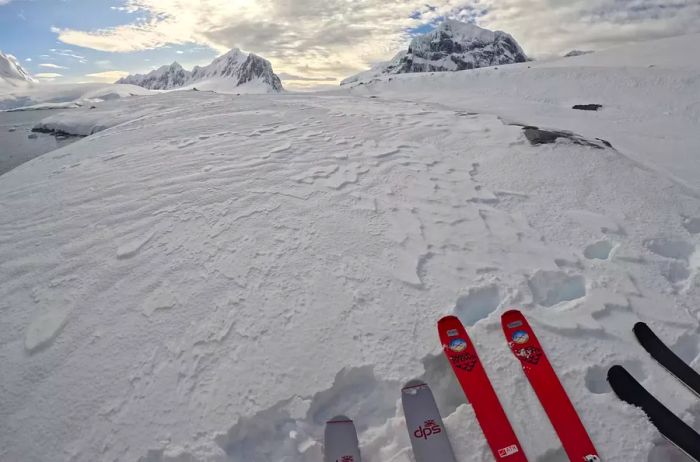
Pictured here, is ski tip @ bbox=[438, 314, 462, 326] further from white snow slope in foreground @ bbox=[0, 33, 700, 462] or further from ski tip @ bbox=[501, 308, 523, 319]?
ski tip @ bbox=[501, 308, 523, 319]

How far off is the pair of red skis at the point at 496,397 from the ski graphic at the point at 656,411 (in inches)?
15.9

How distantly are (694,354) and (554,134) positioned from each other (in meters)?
4.64

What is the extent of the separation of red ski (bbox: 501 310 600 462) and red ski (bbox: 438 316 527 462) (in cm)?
29

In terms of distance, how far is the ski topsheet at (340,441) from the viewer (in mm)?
2123

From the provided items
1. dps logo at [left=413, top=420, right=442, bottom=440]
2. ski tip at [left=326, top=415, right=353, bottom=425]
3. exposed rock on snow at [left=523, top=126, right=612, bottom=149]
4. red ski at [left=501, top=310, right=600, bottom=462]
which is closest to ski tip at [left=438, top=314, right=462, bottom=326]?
red ski at [left=501, top=310, right=600, bottom=462]

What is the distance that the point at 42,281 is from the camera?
3875mm

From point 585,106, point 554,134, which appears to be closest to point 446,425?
point 554,134

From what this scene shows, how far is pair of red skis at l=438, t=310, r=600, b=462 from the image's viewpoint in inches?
83.4

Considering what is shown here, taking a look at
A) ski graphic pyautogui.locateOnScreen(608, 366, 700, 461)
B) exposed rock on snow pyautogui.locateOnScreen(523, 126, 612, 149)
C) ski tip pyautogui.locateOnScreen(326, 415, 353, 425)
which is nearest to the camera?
ski graphic pyautogui.locateOnScreen(608, 366, 700, 461)

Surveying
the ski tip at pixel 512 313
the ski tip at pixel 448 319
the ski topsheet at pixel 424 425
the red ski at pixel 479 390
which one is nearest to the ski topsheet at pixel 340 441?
the ski topsheet at pixel 424 425

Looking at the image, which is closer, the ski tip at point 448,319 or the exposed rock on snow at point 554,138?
the ski tip at point 448,319

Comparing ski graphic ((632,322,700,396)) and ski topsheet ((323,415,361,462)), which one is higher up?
ski graphic ((632,322,700,396))

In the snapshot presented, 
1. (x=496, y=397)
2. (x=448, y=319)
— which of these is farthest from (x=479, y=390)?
(x=448, y=319)

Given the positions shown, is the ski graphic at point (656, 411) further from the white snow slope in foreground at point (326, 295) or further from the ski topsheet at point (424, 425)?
the ski topsheet at point (424, 425)
